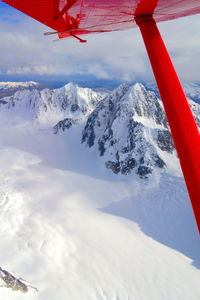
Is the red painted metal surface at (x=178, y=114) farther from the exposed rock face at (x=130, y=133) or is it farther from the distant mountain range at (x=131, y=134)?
the exposed rock face at (x=130, y=133)

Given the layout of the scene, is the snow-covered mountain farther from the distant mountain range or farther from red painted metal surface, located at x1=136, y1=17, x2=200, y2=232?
red painted metal surface, located at x1=136, y1=17, x2=200, y2=232

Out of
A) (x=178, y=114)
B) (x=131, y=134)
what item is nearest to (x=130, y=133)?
(x=131, y=134)

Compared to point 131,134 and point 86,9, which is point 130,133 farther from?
point 86,9

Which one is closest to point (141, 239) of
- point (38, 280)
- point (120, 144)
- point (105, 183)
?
point (38, 280)

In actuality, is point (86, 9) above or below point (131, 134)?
below

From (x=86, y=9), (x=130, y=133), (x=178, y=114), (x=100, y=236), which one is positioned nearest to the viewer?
(x=178, y=114)

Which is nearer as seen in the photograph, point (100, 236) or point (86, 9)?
point (86, 9)

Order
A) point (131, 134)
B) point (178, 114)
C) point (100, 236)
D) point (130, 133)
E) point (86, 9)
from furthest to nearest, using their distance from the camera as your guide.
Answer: point (130, 133) → point (131, 134) → point (100, 236) → point (86, 9) → point (178, 114)
